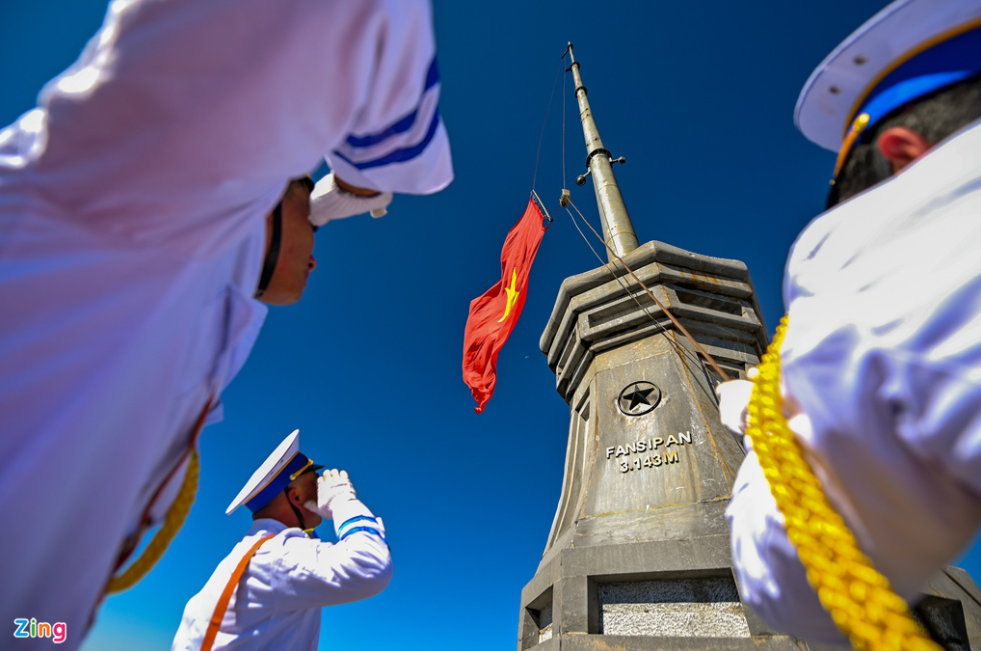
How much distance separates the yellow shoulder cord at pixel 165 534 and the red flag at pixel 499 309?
4399mm

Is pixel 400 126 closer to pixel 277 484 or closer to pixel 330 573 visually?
pixel 330 573

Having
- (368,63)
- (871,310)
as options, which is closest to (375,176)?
(368,63)

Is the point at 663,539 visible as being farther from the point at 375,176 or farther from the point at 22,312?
the point at 22,312

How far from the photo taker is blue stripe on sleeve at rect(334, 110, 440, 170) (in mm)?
1245

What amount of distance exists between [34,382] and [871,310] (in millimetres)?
1373

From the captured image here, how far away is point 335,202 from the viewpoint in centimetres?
159

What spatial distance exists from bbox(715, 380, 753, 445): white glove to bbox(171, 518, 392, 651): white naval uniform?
5.79 ft

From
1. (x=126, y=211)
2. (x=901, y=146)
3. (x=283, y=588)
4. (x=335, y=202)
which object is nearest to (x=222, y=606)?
(x=283, y=588)

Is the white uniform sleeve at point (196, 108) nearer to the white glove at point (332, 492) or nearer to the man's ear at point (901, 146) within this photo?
the man's ear at point (901, 146)

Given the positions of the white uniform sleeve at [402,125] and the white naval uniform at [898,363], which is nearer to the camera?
the white naval uniform at [898,363]

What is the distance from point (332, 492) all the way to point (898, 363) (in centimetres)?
277

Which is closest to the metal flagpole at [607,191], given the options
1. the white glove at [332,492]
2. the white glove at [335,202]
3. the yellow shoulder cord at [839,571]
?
the white glove at [332,492]

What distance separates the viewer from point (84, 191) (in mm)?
797

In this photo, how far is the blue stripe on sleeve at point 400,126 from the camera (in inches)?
46.7
